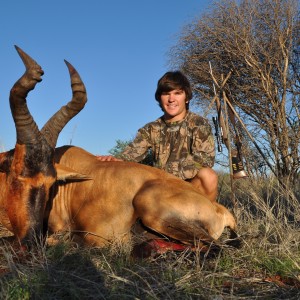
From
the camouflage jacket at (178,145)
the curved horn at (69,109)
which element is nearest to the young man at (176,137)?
the camouflage jacket at (178,145)

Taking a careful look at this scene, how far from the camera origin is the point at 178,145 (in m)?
5.45

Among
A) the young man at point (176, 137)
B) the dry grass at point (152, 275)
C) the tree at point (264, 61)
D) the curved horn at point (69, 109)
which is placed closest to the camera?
the dry grass at point (152, 275)

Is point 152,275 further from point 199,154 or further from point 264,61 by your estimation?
point 264,61

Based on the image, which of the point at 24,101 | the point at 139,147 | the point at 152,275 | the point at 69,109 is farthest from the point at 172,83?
the point at 152,275

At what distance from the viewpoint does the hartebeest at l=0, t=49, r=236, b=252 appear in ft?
12.1

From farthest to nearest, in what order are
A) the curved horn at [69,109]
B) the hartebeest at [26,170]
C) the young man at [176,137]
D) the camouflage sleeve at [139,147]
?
the camouflage sleeve at [139,147] → the young man at [176,137] → the curved horn at [69,109] → the hartebeest at [26,170]

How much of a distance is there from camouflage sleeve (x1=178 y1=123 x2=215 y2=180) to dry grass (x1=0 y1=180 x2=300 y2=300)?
5.05 feet

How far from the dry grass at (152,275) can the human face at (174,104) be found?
218cm

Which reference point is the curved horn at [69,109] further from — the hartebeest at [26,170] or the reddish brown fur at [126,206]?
the reddish brown fur at [126,206]

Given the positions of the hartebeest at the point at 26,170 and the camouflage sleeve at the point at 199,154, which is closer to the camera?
the hartebeest at the point at 26,170

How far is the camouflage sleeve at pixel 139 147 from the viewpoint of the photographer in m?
5.58

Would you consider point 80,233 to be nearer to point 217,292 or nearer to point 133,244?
point 133,244

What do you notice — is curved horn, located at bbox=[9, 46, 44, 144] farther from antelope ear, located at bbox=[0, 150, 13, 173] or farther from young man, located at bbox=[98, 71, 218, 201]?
young man, located at bbox=[98, 71, 218, 201]

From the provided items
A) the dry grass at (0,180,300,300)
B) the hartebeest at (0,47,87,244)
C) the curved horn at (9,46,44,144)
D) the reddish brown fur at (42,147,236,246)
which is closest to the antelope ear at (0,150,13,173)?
the hartebeest at (0,47,87,244)
